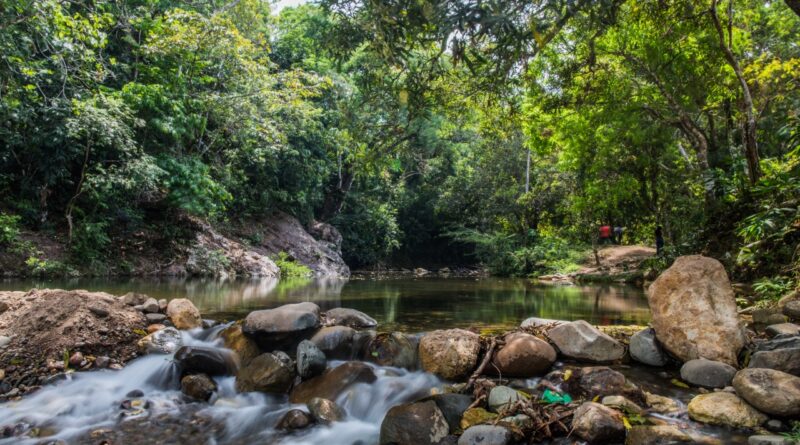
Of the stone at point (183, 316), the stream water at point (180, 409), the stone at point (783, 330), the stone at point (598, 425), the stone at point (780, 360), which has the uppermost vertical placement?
the stone at point (783, 330)

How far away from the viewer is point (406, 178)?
3184 cm

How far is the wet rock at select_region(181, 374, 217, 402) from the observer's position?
4.61 m

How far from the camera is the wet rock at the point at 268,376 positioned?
4688 millimetres

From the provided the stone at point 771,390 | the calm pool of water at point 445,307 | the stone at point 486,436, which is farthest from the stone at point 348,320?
the stone at point 771,390

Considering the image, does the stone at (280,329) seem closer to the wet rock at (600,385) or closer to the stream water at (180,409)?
the stream water at (180,409)

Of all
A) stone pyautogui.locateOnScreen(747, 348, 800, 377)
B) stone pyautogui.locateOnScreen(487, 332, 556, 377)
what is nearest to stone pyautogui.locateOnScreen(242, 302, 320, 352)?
stone pyautogui.locateOnScreen(487, 332, 556, 377)

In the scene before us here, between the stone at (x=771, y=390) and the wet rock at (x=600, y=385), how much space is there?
0.73 metres

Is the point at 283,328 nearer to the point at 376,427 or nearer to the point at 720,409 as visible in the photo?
the point at 376,427

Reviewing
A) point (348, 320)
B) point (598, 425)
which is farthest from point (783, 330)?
point (348, 320)

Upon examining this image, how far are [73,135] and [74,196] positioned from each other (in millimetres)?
2876

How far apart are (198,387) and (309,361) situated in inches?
43.9

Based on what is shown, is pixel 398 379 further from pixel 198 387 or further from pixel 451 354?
pixel 198 387

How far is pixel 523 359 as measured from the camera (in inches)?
174

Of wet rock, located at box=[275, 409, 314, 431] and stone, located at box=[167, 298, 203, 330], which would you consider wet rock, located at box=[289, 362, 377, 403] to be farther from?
stone, located at box=[167, 298, 203, 330]
